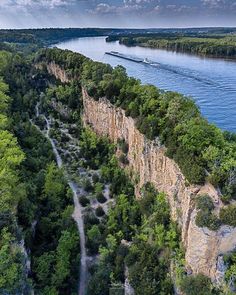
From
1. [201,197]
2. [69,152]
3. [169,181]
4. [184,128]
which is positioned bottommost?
[69,152]

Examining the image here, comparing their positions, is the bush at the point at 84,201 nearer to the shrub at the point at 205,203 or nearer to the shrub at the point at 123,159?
the shrub at the point at 123,159

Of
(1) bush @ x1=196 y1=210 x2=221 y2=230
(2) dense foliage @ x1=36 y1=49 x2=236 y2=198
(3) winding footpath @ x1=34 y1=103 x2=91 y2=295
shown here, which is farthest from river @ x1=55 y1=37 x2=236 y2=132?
(1) bush @ x1=196 y1=210 x2=221 y2=230

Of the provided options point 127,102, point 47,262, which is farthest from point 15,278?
point 127,102

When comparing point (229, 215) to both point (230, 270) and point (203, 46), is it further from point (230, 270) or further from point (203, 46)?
point (203, 46)

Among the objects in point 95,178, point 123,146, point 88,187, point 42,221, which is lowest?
point 88,187

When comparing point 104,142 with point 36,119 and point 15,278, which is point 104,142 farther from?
point 15,278

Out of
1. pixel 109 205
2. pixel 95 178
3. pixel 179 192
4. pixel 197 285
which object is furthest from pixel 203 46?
pixel 197 285
